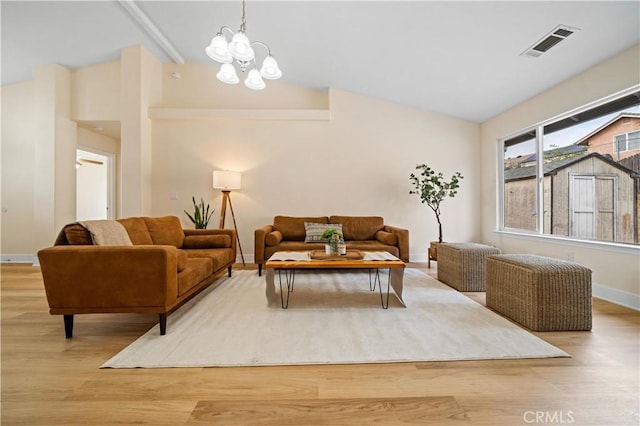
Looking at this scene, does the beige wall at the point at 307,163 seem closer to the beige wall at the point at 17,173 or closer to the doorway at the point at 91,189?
the beige wall at the point at 17,173

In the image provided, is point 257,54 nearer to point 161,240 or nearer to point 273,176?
point 273,176

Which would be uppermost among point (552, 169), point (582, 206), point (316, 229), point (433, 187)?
point (552, 169)

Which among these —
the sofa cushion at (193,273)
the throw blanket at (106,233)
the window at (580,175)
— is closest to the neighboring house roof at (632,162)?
the window at (580,175)

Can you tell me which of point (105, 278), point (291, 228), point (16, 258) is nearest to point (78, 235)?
point (105, 278)

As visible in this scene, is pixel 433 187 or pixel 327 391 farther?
pixel 433 187

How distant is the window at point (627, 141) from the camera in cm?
280

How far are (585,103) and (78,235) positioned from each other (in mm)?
4903

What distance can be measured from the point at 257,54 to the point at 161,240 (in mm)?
2978

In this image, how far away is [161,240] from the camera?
3.34 metres

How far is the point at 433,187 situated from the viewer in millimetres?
4887

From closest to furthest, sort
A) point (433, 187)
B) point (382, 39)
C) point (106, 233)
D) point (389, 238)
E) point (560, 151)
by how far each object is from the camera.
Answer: point (106, 233) → point (382, 39) → point (560, 151) → point (389, 238) → point (433, 187)

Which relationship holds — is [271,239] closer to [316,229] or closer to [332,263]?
[316,229]

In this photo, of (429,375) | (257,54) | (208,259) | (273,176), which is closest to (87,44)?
(257,54)

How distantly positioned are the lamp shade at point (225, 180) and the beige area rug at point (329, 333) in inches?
79.5
